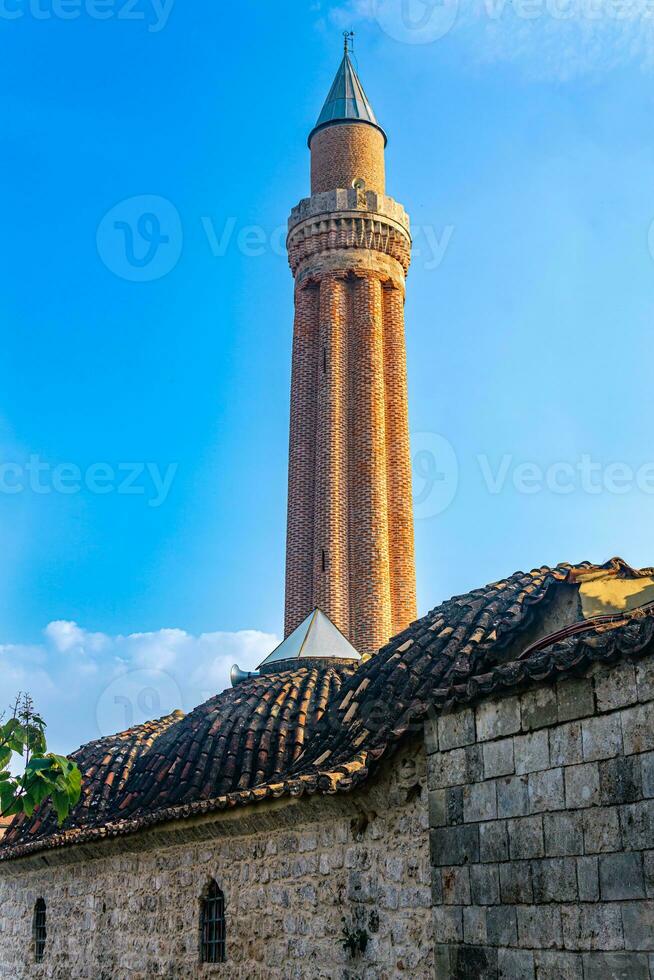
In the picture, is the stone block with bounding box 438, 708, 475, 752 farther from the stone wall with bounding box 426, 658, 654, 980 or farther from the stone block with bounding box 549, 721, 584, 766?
the stone block with bounding box 549, 721, 584, 766

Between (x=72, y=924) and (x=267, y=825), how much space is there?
4377 millimetres

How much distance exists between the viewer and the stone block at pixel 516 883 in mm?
6738

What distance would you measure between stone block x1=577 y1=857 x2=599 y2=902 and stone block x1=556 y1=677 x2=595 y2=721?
2.57 ft

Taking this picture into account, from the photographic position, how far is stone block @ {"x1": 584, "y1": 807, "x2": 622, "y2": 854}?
626 centimetres

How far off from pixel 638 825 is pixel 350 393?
2227cm

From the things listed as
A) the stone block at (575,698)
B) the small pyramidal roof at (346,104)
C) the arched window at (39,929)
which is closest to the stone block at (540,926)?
the stone block at (575,698)

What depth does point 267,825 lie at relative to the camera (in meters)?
9.49

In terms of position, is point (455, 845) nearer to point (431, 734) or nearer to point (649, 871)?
point (431, 734)

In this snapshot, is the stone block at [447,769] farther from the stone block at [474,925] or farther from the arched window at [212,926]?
the arched window at [212,926]

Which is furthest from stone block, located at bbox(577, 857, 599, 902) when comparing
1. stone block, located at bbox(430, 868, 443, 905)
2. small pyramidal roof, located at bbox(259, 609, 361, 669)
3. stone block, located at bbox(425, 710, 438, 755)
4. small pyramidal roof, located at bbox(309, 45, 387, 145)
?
small pyramidal roof, located at bbox(309, 45, 387, 145)

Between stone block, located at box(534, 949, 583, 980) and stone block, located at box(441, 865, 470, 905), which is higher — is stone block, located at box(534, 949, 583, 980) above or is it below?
below

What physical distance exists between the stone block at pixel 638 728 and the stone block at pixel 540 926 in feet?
3.58

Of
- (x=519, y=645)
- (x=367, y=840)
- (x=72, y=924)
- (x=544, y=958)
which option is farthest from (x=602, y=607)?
(x=72, y=924)

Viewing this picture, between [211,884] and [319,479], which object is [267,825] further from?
[319,479]
